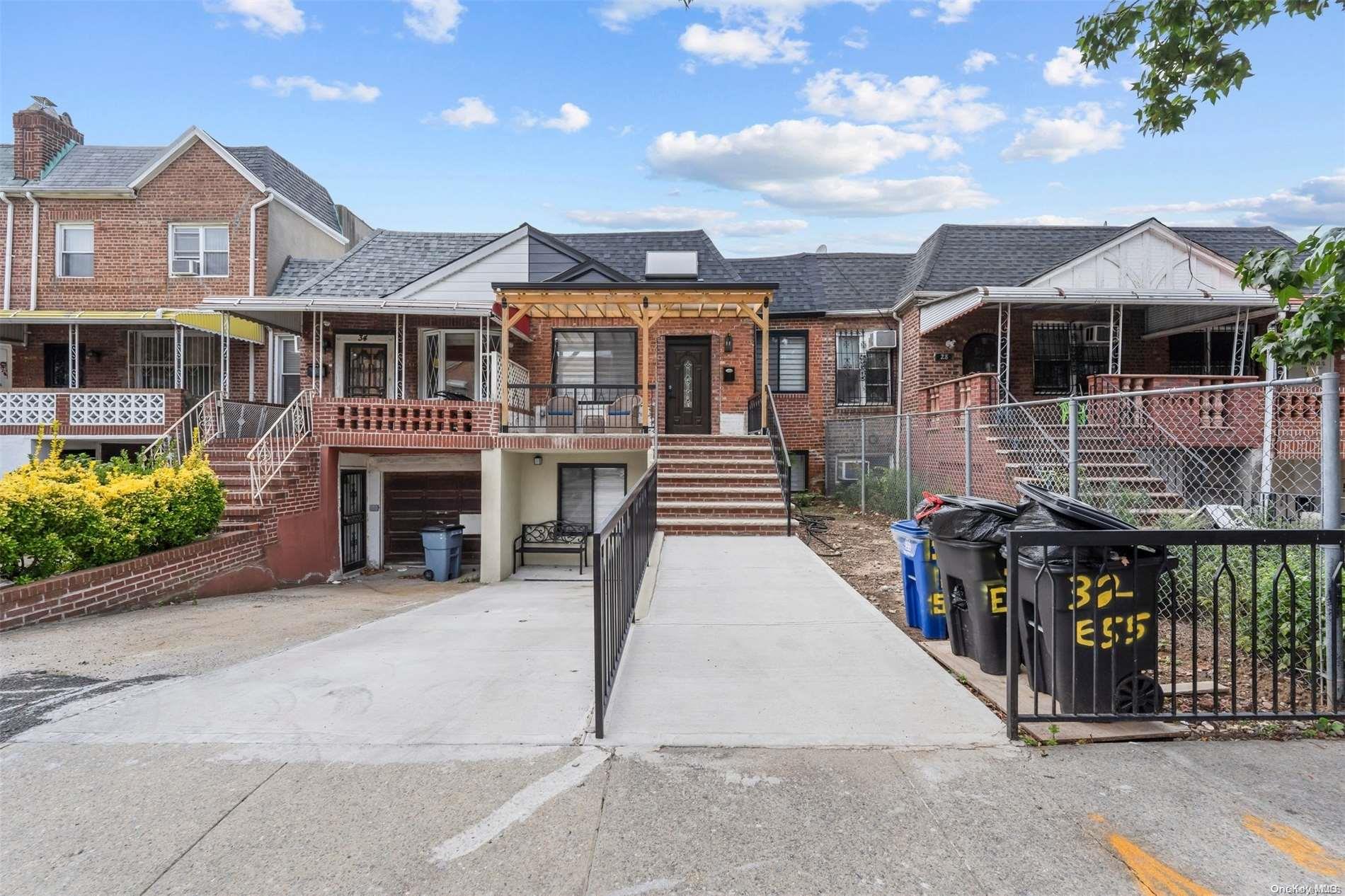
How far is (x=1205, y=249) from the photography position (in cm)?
1459

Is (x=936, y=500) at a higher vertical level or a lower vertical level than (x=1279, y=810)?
higher

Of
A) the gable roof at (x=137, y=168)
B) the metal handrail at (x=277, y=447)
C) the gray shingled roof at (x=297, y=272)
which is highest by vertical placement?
the gable roof at (x=137, y=168)

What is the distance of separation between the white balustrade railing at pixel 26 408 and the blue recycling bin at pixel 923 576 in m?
15.6

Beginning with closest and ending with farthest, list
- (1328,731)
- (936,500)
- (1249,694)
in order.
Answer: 1. (1328,731)
2. (1249,694)
3. (936,500)

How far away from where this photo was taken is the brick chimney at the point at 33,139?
57.5ft

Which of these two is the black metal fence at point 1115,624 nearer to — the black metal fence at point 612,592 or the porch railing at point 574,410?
the black metal fence at point 612,592

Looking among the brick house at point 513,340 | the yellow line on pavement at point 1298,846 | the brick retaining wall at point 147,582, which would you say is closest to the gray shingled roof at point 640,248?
the brick house at point 513,340

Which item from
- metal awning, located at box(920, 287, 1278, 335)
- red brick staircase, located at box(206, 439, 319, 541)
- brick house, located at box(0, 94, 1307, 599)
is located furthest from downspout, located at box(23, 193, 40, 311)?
metal awning, located at box(920, 287, 1278, 335)

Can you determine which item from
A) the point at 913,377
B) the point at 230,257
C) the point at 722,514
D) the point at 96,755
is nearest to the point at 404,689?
the point at 96,755

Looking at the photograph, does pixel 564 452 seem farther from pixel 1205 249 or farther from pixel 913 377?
pixel 1205 249

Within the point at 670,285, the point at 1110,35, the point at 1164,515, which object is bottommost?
the point at 1164,515

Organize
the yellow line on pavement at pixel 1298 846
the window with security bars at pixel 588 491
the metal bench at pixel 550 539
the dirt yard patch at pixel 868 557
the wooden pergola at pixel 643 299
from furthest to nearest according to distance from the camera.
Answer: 1. the window with security bars at pixel 588 491
2. the metal bench at pixel 550 539
3. the wooden pergola at pixel 643 299
4. the dirt yard patch at pixel 868 557
5. the yellow line on pavement at pixel 1298 846

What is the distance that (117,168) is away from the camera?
58.3 ft

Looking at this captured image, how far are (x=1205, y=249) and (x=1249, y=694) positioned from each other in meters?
14.0
